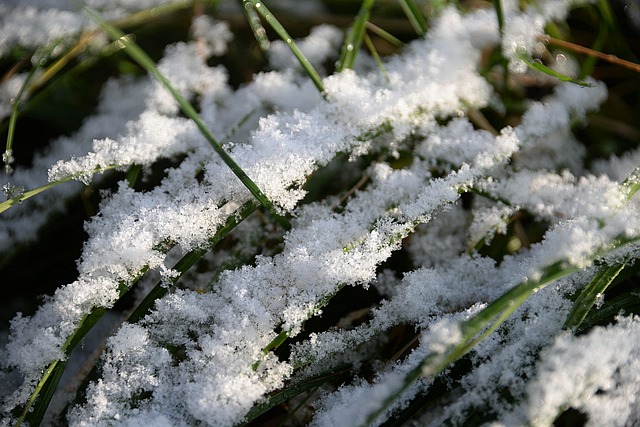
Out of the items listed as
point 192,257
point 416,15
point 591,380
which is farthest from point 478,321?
point 416,15

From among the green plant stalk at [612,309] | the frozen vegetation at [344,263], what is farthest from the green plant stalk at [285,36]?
the green plant stalk at [612,309]

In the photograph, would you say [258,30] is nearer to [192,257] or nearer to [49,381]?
[192,257]

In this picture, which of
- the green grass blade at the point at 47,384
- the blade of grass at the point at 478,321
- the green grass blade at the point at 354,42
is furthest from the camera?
the green grass blade at the point at 354,42

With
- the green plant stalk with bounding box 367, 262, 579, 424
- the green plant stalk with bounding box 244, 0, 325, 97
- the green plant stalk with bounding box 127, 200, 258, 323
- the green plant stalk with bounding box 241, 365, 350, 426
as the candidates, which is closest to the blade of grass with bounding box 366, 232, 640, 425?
the green plant stalk with bounding box 367, 262, 579, 424

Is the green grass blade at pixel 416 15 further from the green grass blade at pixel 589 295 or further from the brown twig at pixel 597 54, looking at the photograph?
the green grass blade at pixel 589 295

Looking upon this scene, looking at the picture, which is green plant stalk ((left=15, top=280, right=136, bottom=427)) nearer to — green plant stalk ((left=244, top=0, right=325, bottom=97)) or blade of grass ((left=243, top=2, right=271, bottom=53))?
green plant stalk ((left=244, top=0, right=325, bottom=97))

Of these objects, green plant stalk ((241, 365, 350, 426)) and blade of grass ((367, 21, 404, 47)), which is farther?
blade of grass ((367, 21, 404, 47))

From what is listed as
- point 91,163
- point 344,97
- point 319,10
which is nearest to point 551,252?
point 344,97

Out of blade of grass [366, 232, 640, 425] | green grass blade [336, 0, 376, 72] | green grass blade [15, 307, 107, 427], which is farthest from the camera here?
green grass blade [336, 0, 376, 72]
